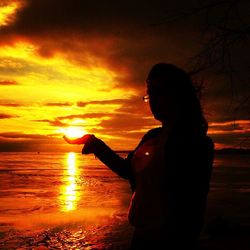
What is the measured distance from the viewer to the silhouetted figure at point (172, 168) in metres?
1.95

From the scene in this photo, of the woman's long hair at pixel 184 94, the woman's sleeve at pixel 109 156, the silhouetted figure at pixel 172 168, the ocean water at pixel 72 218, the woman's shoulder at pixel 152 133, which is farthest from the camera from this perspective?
the ocean water at pixel 72 218

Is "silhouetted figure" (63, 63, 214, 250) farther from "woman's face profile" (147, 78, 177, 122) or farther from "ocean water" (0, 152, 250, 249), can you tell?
"ocean water" (0, 152, 250, 249)

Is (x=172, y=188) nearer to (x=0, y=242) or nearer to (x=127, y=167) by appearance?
(x=127, y=167)

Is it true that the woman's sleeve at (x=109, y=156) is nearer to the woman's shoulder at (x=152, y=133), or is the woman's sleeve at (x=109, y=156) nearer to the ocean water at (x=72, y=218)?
the woman's shoulder at (x=152, y=133)

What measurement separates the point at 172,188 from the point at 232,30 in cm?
178

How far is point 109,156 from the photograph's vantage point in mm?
2471

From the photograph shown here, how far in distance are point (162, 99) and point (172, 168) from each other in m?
0.42

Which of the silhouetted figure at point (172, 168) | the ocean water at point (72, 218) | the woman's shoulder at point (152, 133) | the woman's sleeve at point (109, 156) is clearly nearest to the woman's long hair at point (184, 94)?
the silhouetted figure at point (172, 168)

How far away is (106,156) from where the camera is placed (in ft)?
8.11

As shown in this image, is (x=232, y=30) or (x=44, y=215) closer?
(x=232, y=30)

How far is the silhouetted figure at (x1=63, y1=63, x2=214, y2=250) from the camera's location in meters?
1.95

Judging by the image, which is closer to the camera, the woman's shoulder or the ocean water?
the woman's shoulder

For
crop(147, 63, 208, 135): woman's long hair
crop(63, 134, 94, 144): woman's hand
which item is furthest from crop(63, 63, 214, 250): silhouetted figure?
crop(63, 134, 94, 144): woman's hand

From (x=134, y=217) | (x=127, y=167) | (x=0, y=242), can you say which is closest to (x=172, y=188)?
(x=134, y=217)
